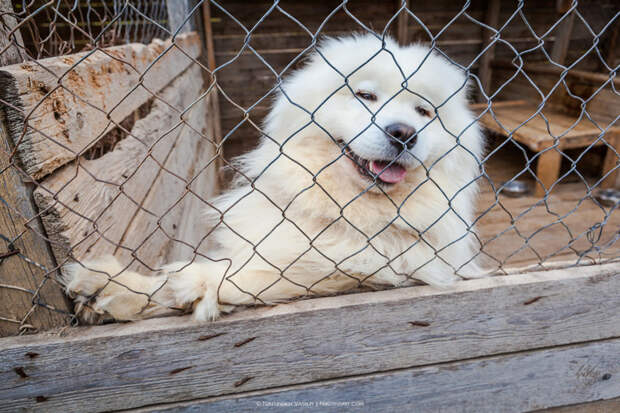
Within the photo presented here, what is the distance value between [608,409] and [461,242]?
913 millimetres

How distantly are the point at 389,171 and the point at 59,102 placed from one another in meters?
1.16

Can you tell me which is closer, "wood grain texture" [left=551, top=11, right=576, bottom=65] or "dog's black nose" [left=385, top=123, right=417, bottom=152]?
"dog's black nose" [left=385, top=123, right=417, bottom=152]

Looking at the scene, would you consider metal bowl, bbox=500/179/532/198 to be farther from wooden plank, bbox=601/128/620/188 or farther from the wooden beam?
the wooden beam

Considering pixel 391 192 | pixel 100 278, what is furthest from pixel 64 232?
pixel 391 192

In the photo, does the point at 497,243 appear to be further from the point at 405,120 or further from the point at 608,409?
the point at 405,120

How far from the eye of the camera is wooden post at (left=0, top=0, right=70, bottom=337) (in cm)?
97

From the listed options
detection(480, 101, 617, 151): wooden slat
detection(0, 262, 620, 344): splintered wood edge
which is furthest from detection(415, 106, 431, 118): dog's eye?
detection(480, 101, 617, 151): wooden slat

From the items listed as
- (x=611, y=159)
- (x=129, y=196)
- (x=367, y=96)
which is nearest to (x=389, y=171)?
(x=367, y=96)

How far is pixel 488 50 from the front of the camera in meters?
5.82

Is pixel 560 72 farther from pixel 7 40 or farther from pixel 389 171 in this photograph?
pixel 7 40

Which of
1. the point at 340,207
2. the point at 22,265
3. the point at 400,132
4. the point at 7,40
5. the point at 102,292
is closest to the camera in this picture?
the point at 7,40

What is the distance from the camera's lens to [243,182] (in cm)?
197

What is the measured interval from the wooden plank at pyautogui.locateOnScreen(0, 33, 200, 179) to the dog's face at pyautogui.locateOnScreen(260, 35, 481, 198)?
0.67 metres

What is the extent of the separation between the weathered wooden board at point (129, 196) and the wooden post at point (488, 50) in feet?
15.5
